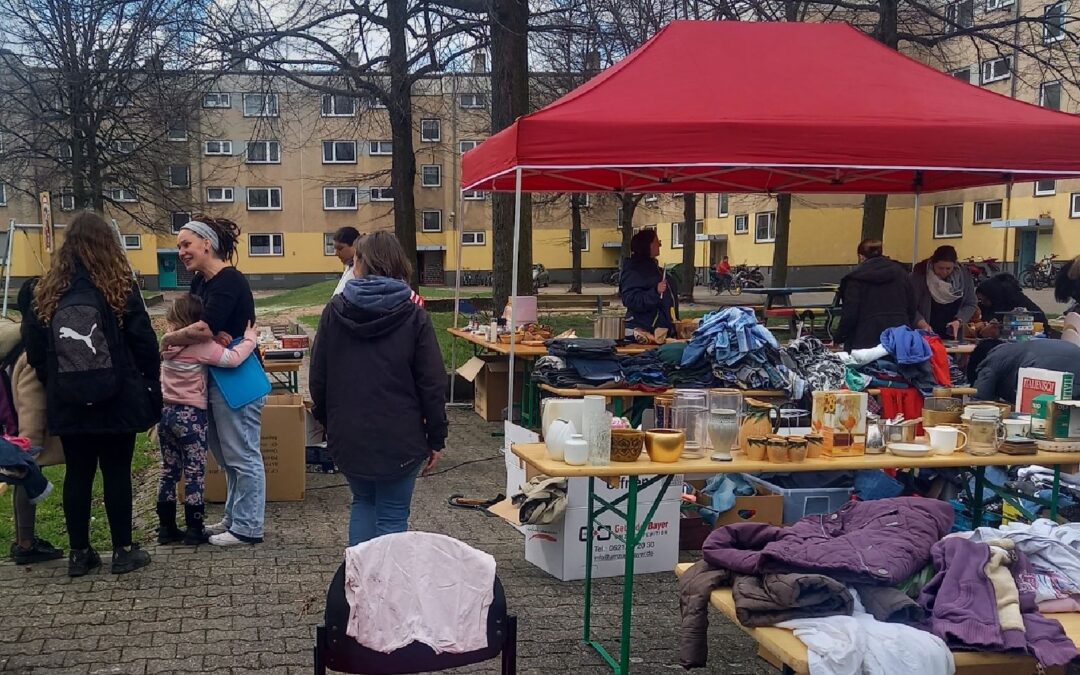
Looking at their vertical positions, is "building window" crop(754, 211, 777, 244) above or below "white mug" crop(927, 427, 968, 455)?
above

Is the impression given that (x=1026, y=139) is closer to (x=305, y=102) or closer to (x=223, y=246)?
(x=223, y=246)

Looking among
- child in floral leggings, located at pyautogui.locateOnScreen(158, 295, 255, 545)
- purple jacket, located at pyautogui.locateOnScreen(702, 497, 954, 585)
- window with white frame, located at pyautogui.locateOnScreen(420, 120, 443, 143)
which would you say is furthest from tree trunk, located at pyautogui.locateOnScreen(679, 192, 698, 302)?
window with white frame, located at pyautogui.locateOnScreen(420, 120, 443, 143)

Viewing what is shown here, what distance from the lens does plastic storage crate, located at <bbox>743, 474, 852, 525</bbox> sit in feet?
17.3

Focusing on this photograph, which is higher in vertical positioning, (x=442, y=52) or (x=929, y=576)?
(x=442, y=52)

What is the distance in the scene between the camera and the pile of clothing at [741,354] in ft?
19.9

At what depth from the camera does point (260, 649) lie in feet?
12.8

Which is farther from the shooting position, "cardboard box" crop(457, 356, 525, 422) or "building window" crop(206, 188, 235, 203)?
"building window" crop(206, 188, 235, 203)

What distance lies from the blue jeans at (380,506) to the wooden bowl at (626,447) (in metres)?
0.92

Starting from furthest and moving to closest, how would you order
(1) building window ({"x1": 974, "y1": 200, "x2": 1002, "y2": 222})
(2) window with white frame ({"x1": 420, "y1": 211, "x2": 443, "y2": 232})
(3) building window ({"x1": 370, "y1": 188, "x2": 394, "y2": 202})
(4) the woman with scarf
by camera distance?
1. (2) window with white frame ({"x1": 420, "y1": 211, "x2": 443, "y2": 232})
2. (3) building window ({"x1": 370, "y1": 188, "x2": 394, "y2": 202})
3. (1) building window ({"x1": 974, "y1": 200, "x2": 1002, "y2": 222})
4. (4) the woman with scarf

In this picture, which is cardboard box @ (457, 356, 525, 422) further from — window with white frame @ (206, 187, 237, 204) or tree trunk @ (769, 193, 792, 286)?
window with white frame @ (206, 187, 237, 204)

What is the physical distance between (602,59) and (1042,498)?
11.2 meters

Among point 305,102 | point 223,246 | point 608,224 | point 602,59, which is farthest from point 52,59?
point 608,224

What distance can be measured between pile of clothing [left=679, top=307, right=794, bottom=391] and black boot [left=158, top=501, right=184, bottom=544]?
10.7 ft

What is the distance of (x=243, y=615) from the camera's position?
168 inches
